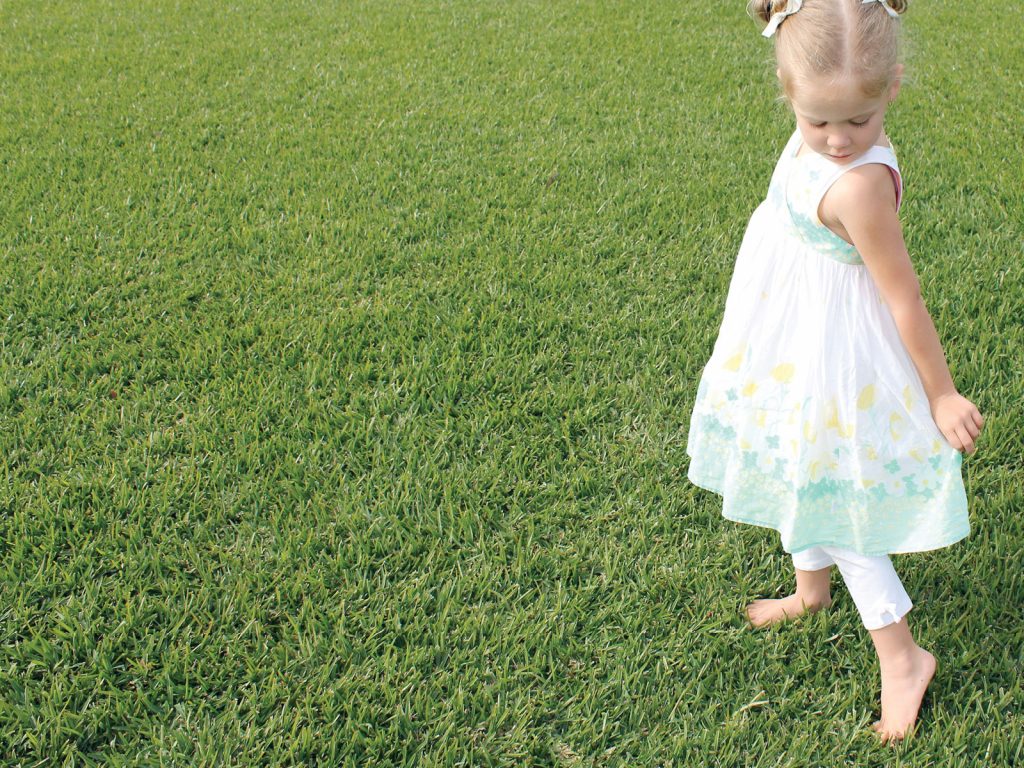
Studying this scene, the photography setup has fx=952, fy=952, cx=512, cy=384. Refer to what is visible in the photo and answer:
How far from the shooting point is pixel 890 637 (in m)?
1.95

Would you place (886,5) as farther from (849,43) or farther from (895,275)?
(895,275)

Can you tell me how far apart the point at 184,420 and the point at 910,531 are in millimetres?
2033

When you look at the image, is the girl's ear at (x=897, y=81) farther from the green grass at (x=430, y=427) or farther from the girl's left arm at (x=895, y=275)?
the green grass at (x=430, y=427)

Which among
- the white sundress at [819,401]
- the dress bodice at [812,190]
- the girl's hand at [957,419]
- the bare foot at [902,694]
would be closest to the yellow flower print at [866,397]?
the white sundress at [819,401]

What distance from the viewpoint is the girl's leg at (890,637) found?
6.27ft

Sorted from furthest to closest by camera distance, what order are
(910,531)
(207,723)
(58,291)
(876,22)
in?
(58,291) → (207,723) → (910,531) → (876,22)

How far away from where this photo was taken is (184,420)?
2855mm

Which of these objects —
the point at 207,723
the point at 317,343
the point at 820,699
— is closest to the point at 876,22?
the point at 820,699

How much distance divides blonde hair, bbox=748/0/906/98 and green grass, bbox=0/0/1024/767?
1.24 m

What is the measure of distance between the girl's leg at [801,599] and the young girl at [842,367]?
0.61 feet

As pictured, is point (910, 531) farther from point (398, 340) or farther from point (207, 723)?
point (398, 340)

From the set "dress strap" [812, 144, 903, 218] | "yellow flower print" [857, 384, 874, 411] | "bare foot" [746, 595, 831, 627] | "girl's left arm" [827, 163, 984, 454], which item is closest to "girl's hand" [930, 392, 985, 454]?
"girl's left arm" [827, 163, 984, 454]

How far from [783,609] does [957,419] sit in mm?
730

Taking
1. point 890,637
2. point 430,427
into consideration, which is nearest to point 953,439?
point 890,637
